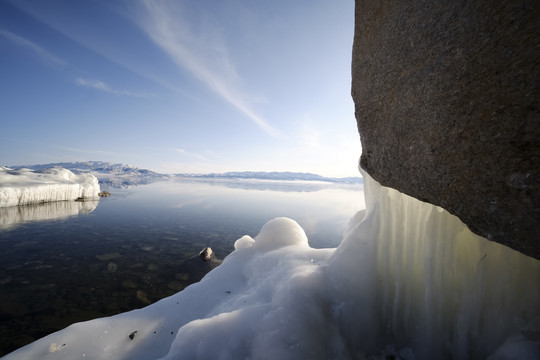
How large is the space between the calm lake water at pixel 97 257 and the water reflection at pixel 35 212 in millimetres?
60

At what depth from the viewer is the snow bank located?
20.5 metres

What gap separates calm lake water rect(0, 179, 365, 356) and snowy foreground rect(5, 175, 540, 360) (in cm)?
442

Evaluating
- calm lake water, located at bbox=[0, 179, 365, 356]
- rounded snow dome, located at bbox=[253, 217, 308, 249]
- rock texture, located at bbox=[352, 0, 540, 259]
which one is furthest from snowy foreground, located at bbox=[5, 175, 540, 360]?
calm lake water, located at bbox=[0, 179, 365, 356]

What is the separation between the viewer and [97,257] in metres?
10.9

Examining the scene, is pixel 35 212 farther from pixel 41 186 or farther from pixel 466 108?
pixel 466 108

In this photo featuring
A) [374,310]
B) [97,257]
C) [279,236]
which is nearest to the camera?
[374,310]

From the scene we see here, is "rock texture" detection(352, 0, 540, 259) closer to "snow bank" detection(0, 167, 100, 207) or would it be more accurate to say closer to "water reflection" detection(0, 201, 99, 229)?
"water reflection" detection(0, 201, 99, 229)

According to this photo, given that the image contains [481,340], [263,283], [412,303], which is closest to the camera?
[481,340]

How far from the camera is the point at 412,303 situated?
319 centimetres

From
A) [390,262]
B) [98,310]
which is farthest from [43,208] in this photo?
[390,262]

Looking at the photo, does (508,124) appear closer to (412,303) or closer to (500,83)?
(500,83)

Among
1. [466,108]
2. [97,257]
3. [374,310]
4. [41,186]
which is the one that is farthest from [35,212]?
[466,108]

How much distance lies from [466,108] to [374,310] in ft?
9.75

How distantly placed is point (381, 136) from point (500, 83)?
1096mm
